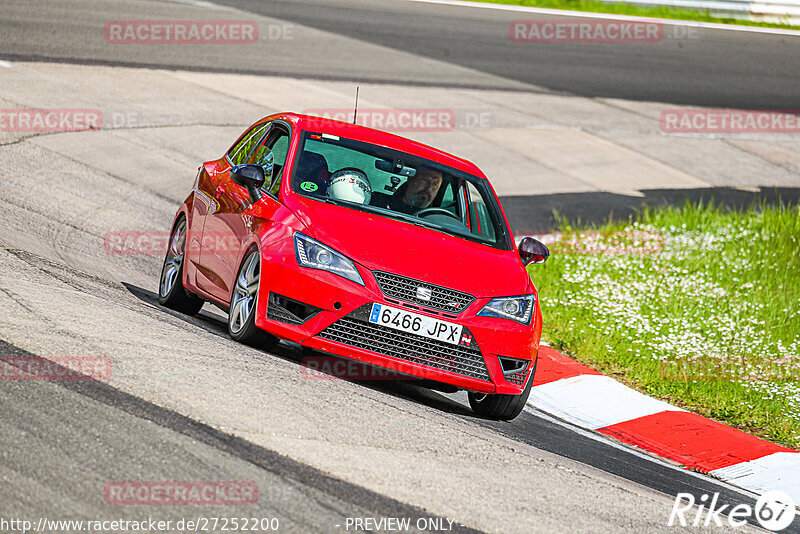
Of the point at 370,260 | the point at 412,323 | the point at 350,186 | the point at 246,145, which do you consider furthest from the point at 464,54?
the point at 412,323

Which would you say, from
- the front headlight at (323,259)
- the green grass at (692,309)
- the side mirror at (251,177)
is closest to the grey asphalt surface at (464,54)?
the green grass at (692,309)

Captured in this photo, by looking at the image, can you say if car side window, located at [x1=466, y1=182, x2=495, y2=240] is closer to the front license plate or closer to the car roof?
the car roof

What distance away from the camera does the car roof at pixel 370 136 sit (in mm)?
8016

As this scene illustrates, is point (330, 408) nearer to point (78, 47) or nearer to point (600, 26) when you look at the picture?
point (78, 47)

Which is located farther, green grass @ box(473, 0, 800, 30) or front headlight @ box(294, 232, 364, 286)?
green grass @ box(473, 0, 800, 30)

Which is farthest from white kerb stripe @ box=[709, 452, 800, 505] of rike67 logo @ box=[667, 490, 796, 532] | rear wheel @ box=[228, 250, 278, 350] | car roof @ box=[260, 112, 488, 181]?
rear wheel @ box=[228, 250, 278, 350]

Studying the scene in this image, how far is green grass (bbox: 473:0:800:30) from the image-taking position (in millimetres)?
29109

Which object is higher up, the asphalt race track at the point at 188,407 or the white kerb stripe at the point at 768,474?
the asphalt race track at the point at 188,407

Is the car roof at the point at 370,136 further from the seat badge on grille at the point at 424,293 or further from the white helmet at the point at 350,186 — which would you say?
the seat badge on grille at the point at 424,293

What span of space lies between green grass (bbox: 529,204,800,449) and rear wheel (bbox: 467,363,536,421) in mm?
2122

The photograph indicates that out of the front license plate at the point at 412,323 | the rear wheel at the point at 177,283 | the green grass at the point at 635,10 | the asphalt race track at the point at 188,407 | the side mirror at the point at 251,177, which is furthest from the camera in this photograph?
the green grass at the point at 635,10

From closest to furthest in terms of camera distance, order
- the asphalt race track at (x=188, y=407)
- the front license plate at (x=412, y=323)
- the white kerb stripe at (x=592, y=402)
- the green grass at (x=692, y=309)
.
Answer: the asphalt race track at (x=188, y=407) < the front license plate at (x=412, y=323) < the white kerb stripe at (x=592, y=402) < the green grass at (x=692, y=309)

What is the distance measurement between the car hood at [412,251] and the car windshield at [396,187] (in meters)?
0.21

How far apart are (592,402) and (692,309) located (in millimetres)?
2702
